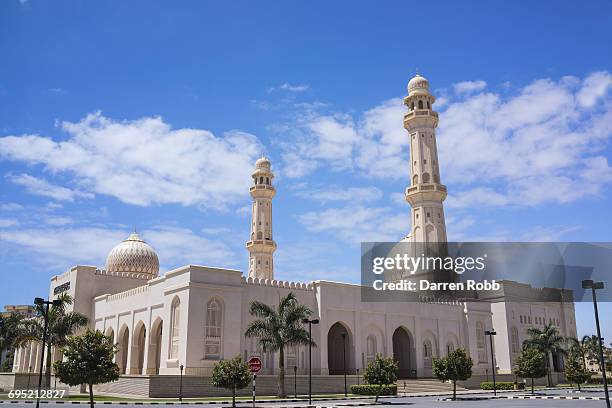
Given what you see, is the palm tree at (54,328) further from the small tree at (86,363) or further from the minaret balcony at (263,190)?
the minaret balcony at (263,190)

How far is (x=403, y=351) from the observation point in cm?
5112

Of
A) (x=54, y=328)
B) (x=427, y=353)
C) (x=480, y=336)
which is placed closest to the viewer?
(x=54, y=328)

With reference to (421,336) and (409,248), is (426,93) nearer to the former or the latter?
(409,248)

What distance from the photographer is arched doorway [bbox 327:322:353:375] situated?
1799 inches

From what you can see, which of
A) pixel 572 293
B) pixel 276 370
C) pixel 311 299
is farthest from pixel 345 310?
pixel 572 293

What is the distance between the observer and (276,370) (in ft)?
135

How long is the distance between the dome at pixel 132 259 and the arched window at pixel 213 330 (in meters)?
17.6

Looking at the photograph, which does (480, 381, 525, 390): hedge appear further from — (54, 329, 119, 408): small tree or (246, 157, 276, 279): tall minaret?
(54, 329, 119, 408): small tree

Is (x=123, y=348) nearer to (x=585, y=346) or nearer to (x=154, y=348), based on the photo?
(x=154, y=348)

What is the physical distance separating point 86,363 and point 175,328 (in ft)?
51.5

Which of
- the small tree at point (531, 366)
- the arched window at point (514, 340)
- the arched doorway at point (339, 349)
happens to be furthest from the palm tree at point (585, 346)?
the arched doorway at point (339, 349)

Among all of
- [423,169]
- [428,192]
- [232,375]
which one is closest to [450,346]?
[428,192]

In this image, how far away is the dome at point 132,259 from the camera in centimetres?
5353

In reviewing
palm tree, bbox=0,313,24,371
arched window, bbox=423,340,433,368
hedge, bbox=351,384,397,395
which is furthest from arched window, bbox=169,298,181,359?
arched window, bbox=423,340,433,368
